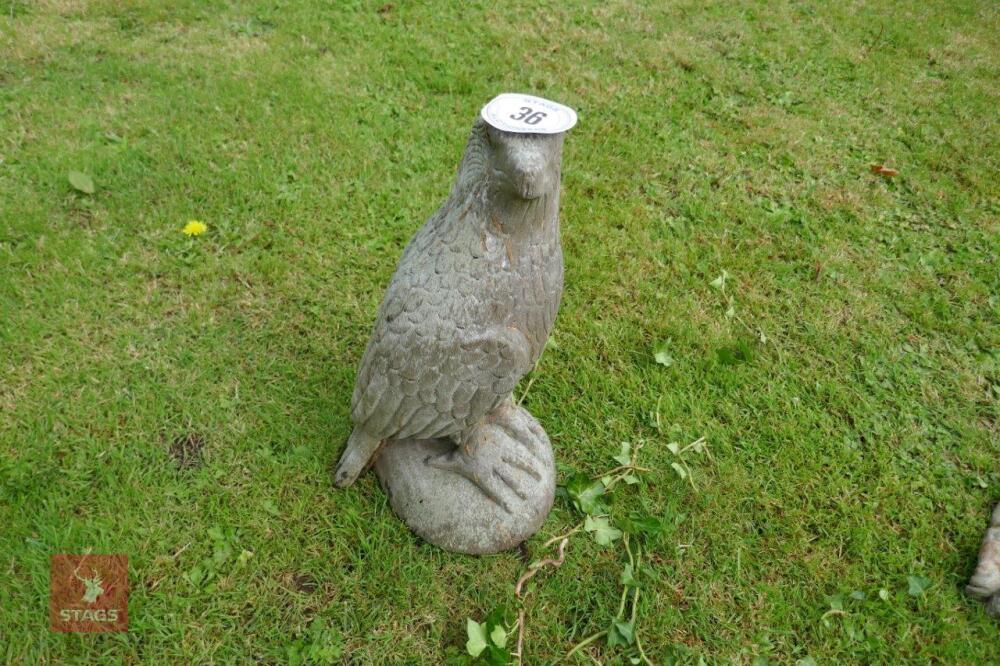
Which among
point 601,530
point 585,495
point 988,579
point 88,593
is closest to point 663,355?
point 585,495

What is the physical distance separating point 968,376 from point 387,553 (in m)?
3.24

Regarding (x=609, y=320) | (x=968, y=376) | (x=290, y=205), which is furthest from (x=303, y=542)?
(x=968, y=376)

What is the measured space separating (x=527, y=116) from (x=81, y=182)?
127 inches

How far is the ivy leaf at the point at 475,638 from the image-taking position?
2.10 m

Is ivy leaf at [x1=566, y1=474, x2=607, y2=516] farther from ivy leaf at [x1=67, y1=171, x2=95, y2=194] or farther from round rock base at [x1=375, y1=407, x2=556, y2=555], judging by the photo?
ivy leaf at [x1=67, y1=171, x2=95, y2=194]

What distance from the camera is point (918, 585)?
2.56 metres

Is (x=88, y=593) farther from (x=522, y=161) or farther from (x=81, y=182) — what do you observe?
(x=81, y=182)

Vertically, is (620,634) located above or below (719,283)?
below

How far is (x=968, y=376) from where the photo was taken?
346 centimetres

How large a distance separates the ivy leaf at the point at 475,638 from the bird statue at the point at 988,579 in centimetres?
204

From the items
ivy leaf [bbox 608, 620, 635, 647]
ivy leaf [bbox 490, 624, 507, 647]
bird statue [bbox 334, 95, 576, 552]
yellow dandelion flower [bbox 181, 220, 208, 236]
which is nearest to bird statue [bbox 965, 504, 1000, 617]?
ivy leaf [bbox 608, 620, 635, 647]

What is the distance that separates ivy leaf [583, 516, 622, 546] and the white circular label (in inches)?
59.8

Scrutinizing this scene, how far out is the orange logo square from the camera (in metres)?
2.17

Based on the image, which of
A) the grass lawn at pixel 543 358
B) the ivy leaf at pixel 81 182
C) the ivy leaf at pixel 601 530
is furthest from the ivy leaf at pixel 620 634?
the ivy leaf at pixel 81 182
